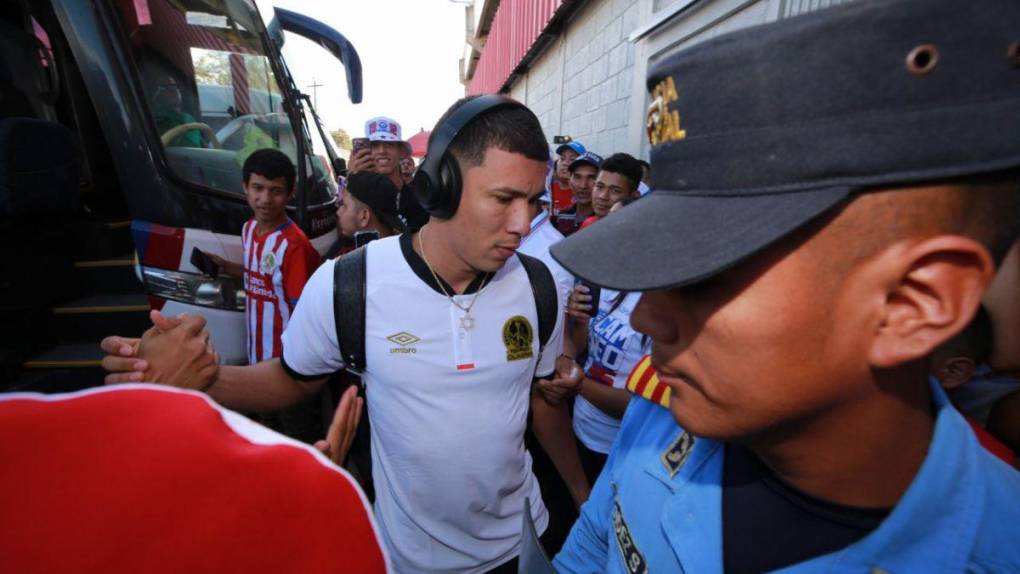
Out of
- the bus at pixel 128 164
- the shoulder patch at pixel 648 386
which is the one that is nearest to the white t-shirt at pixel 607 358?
the shoulder patch at pixel 648 386

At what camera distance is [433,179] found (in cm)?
146

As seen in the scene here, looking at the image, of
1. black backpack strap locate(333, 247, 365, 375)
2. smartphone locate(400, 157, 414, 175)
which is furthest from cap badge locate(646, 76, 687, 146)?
smartphone locate(400, 157, 414, 175)

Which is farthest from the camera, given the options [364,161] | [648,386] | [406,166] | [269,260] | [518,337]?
[406,166]

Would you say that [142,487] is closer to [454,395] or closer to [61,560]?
[61,560]

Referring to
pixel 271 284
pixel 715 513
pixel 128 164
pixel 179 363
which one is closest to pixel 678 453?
pixel 715 513

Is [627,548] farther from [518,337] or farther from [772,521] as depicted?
[518,337]

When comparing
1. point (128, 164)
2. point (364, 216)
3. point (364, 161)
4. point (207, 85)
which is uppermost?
point (207, 85)

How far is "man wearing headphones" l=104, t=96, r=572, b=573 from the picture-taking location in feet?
4.69

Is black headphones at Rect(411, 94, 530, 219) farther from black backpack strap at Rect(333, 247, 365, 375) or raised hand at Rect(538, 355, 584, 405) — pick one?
raised hand at Rect(538, 355, 584, 405)

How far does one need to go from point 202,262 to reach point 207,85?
142 cm

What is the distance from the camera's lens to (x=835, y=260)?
560 millimetres

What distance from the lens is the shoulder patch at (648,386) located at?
1041mm

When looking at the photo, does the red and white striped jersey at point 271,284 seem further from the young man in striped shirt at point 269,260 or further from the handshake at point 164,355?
the handshake at point 164,355

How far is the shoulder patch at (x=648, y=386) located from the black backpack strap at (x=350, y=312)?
811mm
